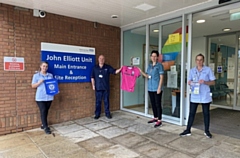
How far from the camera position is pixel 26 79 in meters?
3.71

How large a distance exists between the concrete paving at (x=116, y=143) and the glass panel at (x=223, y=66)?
3.42 m

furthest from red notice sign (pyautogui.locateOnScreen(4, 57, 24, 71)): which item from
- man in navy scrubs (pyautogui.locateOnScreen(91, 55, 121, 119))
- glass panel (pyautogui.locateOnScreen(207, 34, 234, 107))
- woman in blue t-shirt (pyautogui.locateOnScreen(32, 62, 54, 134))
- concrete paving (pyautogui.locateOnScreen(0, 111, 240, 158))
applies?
glass panel (pyautogui.locateOnScreen(207, 34, 234, 107))

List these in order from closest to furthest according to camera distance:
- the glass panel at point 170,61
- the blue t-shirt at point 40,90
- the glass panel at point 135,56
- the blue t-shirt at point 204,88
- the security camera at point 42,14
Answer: the blue t-shirt at point 204,88 → the blue t-shirt at point 40,90 → the security camera at point 42,14 → the glass panel at point 170,61 → the glass panel at point 135,56

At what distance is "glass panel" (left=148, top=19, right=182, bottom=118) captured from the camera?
397 cm

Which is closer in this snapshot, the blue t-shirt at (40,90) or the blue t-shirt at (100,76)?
the blue t-shirt at (40,90)

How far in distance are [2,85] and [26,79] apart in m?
0.44

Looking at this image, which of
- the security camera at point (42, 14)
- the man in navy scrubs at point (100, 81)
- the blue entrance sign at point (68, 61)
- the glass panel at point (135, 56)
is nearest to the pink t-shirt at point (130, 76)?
the man in navy scrubs at point (100, 81)

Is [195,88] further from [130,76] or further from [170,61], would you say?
[130,76]

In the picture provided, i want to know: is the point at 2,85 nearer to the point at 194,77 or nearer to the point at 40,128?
the point at 40,128

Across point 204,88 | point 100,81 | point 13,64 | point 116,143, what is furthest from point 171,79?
point 13,64

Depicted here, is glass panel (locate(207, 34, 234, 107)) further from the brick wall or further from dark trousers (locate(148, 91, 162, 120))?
the brick wall

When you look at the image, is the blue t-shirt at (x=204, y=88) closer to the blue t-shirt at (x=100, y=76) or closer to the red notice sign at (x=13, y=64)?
the blue t-shirt at (x=100, y=76)

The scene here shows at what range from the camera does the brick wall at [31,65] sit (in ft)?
11.4

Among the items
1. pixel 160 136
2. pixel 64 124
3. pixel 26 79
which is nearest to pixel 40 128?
pixel 64 124
